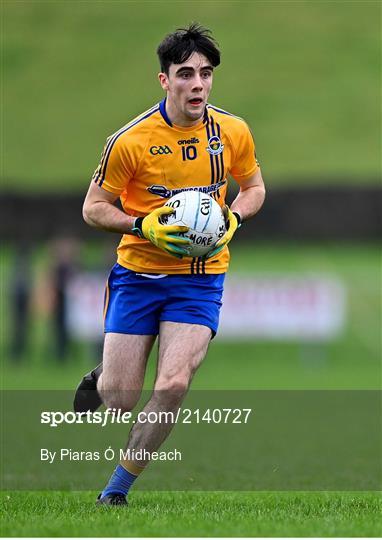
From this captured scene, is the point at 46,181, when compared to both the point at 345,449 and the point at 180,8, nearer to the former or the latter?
the point at 180,8

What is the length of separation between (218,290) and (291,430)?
221 inches

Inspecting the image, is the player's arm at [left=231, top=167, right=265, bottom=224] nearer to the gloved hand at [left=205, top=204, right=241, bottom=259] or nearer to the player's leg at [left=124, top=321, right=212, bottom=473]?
the gloved hand at [left=205, top=204, right=241, bottom=259]

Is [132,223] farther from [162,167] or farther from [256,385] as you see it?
[256,385]

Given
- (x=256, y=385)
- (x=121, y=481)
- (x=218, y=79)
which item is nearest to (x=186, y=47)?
(x=121, y=481)

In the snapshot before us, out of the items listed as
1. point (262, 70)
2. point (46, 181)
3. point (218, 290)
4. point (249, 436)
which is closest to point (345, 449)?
point (249, 436)

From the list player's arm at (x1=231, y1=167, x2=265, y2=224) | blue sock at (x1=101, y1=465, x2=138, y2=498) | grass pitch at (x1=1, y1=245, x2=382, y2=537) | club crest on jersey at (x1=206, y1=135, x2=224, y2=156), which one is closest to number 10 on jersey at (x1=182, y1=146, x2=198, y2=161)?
club crest on jersey at (x1=206, y1=135, x2=224, y2=156)

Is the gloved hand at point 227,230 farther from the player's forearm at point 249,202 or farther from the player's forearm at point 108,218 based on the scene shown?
the player's forearm at point 108,218

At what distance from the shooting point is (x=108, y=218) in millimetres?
7797

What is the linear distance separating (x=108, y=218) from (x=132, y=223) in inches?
7.1

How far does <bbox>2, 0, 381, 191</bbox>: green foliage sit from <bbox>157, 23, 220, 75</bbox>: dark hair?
36541mm

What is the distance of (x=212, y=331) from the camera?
308 inches

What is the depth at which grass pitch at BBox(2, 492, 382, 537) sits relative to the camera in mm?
6430

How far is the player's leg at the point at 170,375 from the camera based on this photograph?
743cm

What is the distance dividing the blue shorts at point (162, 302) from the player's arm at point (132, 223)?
326 millimetres
